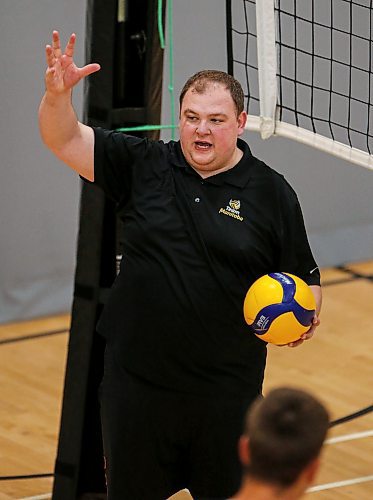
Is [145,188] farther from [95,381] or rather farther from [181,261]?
[95,381]

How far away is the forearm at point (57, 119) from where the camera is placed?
13.9 feet

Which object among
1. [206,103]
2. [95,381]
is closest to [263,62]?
[206,103]

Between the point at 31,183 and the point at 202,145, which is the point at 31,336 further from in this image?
the point at 202,145

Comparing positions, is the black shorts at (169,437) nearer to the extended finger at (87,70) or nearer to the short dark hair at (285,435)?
the extended finger at (87,70)

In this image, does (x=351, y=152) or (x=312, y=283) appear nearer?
(x=312, y=283)

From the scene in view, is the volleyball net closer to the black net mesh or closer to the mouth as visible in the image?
the black net mesh

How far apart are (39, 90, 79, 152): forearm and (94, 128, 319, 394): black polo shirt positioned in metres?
0.13

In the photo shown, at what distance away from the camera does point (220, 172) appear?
14.0 ft

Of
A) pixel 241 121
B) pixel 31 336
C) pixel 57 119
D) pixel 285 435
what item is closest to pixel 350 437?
pixel 31 336

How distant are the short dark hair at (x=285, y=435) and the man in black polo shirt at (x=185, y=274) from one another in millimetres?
1697

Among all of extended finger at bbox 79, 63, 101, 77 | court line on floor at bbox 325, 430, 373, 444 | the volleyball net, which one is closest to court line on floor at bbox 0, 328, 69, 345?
the volleyball net

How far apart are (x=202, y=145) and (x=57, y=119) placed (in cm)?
51

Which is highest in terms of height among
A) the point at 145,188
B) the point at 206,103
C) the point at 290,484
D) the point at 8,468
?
the point at 206,103

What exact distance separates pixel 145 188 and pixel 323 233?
5.49 m
